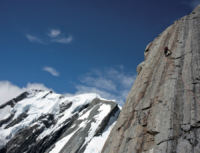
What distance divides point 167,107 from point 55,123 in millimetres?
57264

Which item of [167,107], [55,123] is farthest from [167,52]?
[55,123]

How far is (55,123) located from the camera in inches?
2329

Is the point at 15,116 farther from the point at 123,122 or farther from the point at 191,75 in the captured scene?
the point at 191,75

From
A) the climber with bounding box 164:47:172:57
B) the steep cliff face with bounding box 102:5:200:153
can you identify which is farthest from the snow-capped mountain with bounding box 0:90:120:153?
the climber with bounding box 164:47:172:57

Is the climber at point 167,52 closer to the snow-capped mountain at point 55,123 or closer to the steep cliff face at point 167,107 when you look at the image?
the steep cliff face at point 167,107

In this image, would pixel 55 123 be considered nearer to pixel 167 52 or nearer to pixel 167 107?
pixel 167 52

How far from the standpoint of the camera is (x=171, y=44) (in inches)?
685

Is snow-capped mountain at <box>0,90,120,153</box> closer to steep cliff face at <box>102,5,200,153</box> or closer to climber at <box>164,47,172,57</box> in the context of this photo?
steep cliff face at <box>102,5,200,153</box>

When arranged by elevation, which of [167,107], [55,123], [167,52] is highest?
[167,52]

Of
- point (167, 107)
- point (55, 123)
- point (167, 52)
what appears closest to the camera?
point (167, 107)

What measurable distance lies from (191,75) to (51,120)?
6262cm

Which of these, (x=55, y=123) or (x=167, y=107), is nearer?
(x=167, y=107)

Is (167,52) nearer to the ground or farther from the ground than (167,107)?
farther from the ground

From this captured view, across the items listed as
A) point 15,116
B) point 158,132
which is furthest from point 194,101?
point 15,116
